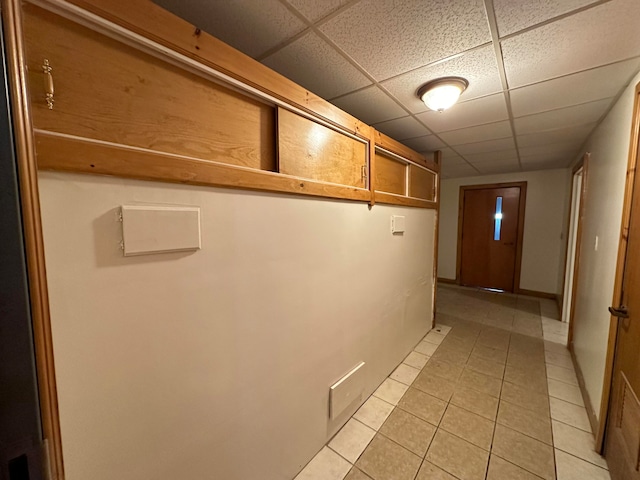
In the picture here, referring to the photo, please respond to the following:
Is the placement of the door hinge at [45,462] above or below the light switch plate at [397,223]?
below

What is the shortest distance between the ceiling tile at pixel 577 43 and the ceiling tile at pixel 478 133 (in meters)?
0.89

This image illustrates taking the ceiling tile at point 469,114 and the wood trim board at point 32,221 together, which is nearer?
the wood trim board at point 32,221

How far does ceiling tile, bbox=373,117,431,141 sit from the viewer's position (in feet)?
7.33

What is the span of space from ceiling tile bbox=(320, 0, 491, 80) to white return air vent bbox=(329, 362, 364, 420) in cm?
199

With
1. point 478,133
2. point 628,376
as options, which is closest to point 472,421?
point 628,376

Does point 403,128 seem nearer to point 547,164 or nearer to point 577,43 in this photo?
point 577,43

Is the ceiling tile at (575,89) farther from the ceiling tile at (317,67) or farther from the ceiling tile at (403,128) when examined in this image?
the ceiling tile at (317,67)

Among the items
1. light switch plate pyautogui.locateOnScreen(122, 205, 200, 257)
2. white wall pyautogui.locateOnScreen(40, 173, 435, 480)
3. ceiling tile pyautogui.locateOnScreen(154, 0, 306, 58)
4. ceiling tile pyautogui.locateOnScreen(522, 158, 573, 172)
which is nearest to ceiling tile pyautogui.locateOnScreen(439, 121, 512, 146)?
white wall pyautogui.locateOnScreen(40, 173, 435, 480)

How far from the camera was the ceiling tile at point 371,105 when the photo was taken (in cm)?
Answer: 174

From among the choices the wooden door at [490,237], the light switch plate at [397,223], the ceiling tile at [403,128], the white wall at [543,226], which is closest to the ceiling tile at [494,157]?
the white wall at [543,226]

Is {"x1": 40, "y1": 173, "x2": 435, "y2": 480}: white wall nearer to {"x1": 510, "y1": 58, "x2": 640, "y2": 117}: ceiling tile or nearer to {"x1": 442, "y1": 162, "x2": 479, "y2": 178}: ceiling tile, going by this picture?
{"x1": 510, "y1": 58, "x2": 640, "y2": 117}: ceiling tile

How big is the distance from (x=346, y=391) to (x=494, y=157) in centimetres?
363

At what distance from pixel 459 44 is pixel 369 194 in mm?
941

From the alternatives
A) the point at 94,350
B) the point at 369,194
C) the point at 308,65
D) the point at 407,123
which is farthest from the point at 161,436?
the point at 407,123
